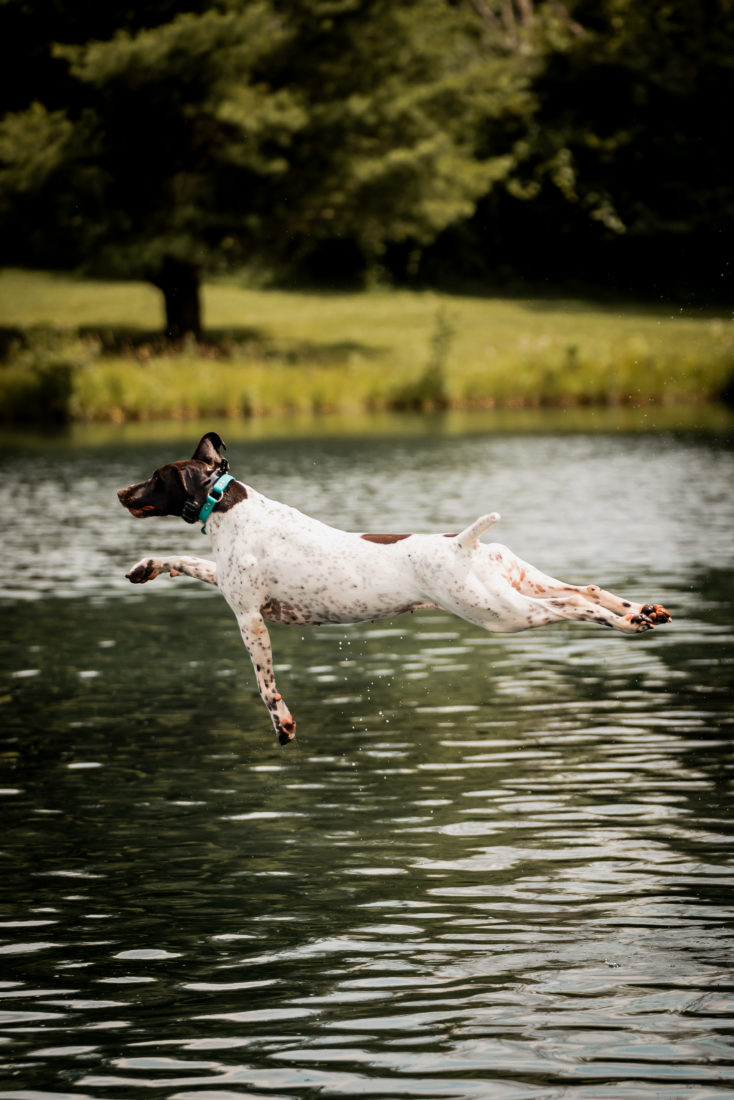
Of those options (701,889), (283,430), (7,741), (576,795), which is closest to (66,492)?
(283,430)

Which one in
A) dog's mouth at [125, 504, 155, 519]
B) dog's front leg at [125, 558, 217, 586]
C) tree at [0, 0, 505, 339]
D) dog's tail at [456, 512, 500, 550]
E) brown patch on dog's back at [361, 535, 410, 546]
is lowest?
dog's front leg at [125, 558, 217, 586]

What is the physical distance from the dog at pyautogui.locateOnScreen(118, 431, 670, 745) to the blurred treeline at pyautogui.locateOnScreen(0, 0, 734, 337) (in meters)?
38.4

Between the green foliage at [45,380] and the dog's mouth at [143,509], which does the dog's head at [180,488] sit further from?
the green foliage at [45,380]

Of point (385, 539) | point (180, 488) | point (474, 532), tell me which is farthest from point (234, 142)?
point (474, 532)

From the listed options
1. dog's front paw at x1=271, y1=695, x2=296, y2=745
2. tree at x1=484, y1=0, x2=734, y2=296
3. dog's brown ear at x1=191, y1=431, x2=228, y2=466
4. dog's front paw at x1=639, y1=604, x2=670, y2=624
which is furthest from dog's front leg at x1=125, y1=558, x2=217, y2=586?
tree at x1=484, y1=0, x2=734, y2=296

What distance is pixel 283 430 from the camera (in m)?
38.9

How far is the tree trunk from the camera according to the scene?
51125mm

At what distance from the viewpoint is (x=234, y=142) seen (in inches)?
1960

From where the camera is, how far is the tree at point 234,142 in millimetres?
47062

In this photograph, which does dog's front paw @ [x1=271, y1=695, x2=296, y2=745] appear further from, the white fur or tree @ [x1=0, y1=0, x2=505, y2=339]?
tree @ [x1=0, y1=0, x2=505, y2=339]

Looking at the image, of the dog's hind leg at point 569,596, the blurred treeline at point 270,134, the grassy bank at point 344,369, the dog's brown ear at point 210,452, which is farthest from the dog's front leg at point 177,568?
the blurred treeline at point 270,134

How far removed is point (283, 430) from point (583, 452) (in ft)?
24.1

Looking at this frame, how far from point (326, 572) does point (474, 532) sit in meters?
0.76

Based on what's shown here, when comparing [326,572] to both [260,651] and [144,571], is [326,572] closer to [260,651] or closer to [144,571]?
[260,651]
